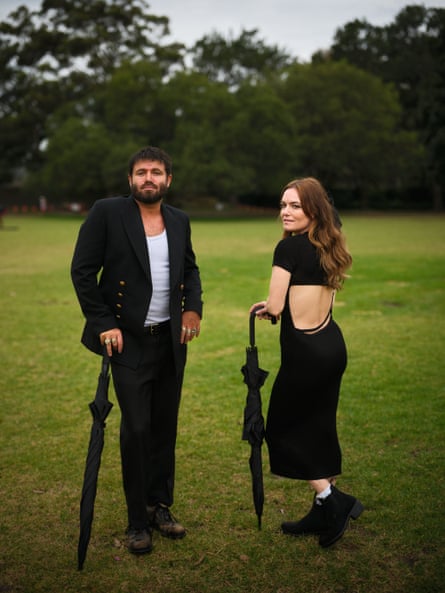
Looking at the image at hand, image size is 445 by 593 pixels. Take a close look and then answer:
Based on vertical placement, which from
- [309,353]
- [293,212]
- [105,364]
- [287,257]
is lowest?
[105,364]

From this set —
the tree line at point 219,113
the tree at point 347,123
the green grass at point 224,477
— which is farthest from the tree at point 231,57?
the green grass at point 224,477

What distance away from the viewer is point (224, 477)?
445cm

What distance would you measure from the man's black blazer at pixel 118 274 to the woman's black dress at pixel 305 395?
0.68 m

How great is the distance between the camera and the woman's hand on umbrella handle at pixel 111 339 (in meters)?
3.46

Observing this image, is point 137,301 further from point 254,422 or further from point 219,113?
point 219,113

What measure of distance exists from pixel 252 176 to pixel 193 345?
39194 mm

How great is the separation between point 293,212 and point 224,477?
216 cm

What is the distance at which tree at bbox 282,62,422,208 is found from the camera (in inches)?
2008

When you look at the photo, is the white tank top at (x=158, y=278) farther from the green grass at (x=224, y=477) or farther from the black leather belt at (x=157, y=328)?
the green grass at (x=224, y=477)

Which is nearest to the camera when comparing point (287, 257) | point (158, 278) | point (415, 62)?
point (287, 257)

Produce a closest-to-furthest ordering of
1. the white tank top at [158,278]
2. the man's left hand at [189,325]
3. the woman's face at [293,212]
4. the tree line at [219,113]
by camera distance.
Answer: the woman's face at [293,212] → the white tank top at [158,278] → the man's left hand at [189,325] → the tree line at [219,113]

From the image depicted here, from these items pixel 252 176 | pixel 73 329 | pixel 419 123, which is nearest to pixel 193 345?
pixel 73 329

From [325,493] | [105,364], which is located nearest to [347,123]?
[325,493]

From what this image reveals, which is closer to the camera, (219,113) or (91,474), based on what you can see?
(91,474)
